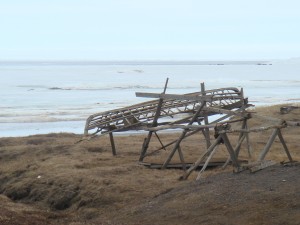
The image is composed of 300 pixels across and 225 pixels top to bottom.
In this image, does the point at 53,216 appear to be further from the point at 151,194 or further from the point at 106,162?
the point at 106,162

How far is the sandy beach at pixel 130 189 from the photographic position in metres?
11.5

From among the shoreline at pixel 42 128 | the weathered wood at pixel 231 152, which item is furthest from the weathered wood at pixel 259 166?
the shoreline at pixel 42 128

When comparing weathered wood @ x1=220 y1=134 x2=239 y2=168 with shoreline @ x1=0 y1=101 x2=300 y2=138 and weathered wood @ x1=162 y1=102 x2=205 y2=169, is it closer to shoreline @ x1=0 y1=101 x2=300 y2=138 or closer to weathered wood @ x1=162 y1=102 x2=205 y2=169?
weathered wood @ x1=162 y1=102 x2=205 y2=169

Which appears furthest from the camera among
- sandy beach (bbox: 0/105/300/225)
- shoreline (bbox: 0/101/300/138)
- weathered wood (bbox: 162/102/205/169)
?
shoreline (bbox: 0/101/300/138)

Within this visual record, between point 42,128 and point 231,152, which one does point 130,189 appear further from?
point 42,128

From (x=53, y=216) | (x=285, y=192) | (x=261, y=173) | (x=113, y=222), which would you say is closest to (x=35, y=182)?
(x=53, y=216)

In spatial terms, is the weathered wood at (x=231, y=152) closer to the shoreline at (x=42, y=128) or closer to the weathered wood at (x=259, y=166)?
the weathered wood at (x=259, y=166)

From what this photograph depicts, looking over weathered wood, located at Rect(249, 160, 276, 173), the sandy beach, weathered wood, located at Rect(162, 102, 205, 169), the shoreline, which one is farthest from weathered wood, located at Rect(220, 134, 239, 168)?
the shoreline

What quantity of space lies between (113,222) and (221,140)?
370cm

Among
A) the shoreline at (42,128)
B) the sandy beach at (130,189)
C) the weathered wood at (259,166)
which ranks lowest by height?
the shoreline at (42,128)

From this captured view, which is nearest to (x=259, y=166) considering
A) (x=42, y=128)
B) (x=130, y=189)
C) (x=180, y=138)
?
(x=130, y=189)

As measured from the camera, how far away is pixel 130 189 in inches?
607

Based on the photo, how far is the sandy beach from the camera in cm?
1148

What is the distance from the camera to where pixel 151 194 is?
14.8 metres
